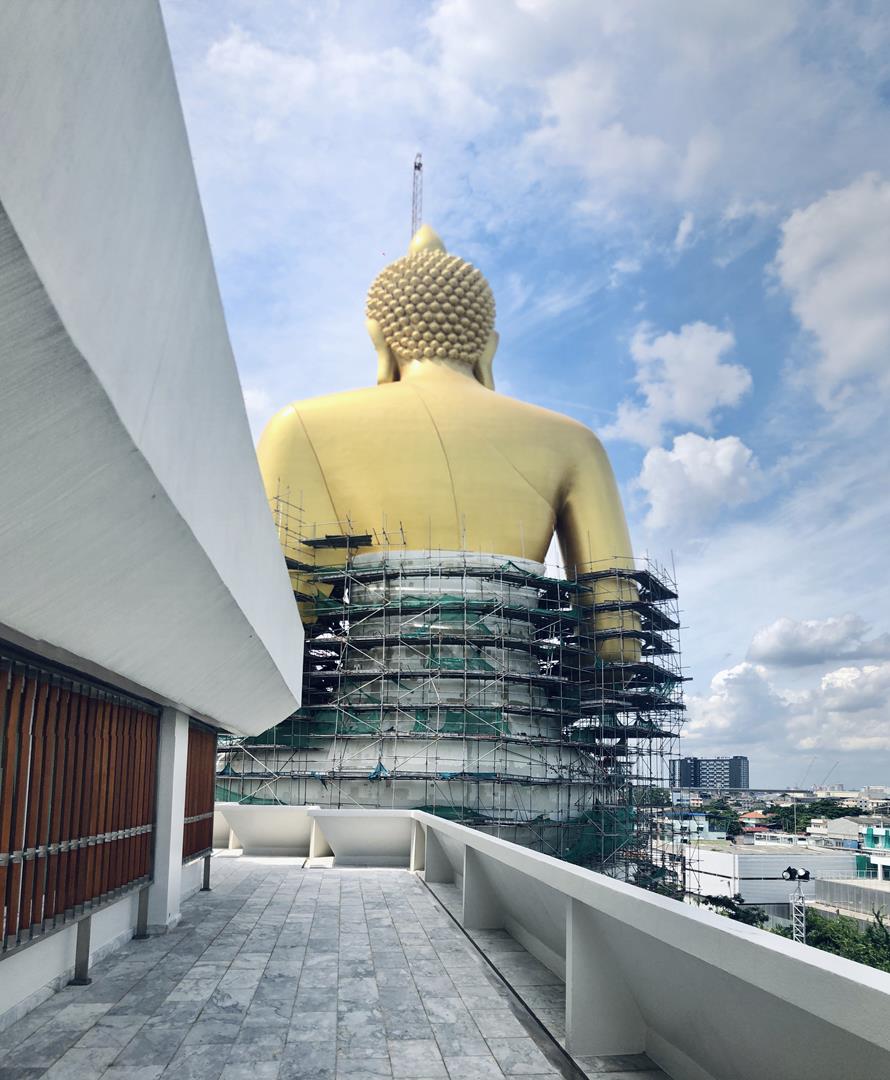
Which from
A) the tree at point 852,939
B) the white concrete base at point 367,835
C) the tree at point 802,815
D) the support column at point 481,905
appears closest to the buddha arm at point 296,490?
the white concrete base at point 367,835

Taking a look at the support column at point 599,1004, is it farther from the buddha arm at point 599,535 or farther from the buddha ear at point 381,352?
the buddha ear at point 381,352

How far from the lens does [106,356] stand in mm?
1785

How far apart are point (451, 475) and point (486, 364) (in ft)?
13.7

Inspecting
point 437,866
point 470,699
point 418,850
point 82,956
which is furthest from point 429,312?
point 82,956

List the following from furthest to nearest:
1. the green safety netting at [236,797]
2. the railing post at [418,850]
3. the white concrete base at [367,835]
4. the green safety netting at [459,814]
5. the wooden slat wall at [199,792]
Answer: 1. the green safety netting at [236,797]
2. the green safety netting at [459,814]
3. the white concrete base at [367,835]
4. the railing post at [418,850]
5. the wooden slat wall at [199,792]

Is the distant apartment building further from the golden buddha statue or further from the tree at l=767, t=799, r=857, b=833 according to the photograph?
the golden buddha statue

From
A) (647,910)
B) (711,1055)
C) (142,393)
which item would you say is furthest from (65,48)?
(711,1055)

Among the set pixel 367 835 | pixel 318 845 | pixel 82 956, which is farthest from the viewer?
pixel 318 845

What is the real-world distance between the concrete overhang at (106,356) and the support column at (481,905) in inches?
156

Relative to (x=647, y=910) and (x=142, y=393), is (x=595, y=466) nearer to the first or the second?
(x=647, y=910)

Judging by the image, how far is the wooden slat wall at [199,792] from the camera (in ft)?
25.3

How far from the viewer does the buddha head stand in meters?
21.0

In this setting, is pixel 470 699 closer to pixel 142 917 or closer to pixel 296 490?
pixel 296 490

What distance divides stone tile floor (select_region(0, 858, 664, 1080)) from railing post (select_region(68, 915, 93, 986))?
0.08 metres
